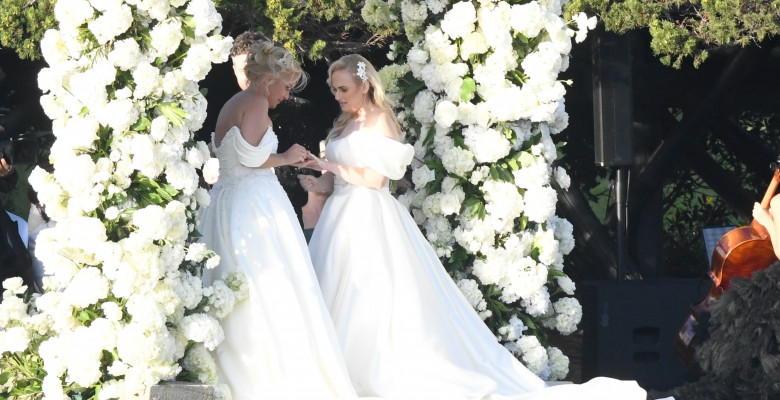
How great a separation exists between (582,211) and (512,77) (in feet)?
8.25

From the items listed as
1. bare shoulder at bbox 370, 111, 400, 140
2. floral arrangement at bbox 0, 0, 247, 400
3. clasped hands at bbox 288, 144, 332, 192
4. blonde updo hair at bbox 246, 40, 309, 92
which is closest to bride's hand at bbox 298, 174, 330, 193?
clasped hands at bbox 288, 144, 332, 192

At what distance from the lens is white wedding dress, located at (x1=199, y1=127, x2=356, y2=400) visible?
18.7 feet

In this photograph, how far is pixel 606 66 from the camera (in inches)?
304

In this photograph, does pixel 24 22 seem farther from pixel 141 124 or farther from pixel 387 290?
pixel 387 290

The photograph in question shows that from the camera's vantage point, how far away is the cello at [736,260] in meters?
6.06

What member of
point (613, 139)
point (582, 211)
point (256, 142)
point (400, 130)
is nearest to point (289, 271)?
point (256, 142)

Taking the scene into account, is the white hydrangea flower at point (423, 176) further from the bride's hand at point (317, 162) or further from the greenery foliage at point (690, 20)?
the greenery foliage at point (690, 20)

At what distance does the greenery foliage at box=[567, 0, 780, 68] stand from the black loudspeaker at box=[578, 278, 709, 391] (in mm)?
1635

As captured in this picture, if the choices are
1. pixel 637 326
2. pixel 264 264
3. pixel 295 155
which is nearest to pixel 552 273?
pixel 637 326

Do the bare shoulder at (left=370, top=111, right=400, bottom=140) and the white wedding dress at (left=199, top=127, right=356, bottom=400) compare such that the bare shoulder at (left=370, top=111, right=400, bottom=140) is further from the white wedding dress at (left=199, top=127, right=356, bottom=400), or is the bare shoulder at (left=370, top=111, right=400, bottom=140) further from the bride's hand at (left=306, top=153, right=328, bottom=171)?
the white wedding dress at (left=199, top=127, right=356, bottom=400)

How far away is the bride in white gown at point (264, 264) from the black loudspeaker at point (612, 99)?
2.37 metres

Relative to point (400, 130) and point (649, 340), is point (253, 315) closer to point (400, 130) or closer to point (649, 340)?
point (400, 130)

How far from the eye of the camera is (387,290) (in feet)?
20.8

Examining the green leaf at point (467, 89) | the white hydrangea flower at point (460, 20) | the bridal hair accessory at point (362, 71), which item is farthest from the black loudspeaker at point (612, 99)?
the bridal hair accessory at point (362, 71)
